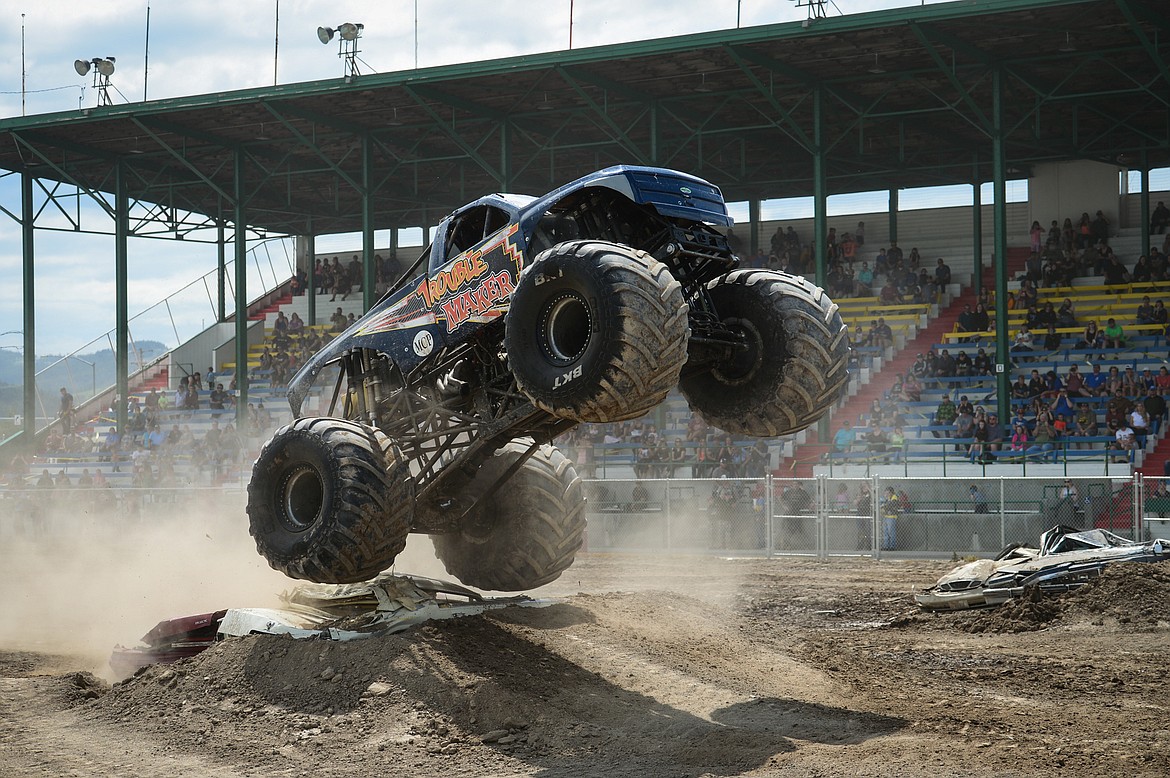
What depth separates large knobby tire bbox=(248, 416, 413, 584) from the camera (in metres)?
10.1

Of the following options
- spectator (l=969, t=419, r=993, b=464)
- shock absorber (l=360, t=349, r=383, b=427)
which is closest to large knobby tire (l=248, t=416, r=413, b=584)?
shock absorber (l=360, t=349, r=383, b=427)

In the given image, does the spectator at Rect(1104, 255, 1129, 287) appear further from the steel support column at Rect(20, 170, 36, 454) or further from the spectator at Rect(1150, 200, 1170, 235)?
the steel support column at Rect(20, 170, 36, 454)

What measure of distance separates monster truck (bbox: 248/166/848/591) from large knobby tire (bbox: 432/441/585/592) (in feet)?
0.06

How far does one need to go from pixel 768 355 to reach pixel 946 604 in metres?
7.05

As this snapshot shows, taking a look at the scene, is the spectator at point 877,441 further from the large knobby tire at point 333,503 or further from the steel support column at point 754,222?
the large knobby tire at point 333,503

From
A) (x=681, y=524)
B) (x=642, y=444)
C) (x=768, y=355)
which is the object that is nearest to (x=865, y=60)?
(x=642, y=444)

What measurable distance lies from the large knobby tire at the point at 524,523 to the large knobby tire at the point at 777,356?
2.56 meters

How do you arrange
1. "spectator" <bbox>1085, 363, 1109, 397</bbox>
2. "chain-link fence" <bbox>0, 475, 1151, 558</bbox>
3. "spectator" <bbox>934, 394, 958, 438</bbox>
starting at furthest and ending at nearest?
"spectator" <bbox>934, 394, 958, 438</bbox> < "spectator" <bbox>1085, 363, 1109, 397</bbox> < "chain-link fence" <bbox>0, 475, 1151, 558</bbox>

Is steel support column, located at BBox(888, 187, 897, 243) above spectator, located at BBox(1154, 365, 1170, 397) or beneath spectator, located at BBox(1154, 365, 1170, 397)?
above

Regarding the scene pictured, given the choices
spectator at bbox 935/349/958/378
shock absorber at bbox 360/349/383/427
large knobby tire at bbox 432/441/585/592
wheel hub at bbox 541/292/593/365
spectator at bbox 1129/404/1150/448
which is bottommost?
large knobby tire at bbox 432/441/585/592

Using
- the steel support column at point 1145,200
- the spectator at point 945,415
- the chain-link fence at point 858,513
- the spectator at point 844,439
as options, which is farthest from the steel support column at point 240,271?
the steel support column at point 1145,200

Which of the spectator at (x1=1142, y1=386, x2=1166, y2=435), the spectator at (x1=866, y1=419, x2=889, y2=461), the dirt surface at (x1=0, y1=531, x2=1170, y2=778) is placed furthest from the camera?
the spectator at (x1=866, y1=419, x2=889, y2=461)

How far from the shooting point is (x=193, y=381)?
38812mm

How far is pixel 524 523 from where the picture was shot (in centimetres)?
1199
